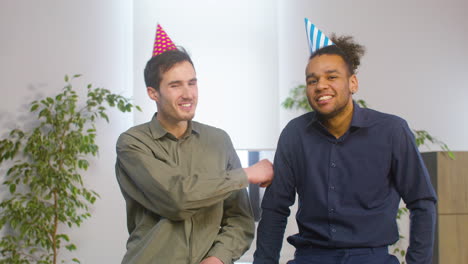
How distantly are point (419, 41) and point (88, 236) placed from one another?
10.1 feet

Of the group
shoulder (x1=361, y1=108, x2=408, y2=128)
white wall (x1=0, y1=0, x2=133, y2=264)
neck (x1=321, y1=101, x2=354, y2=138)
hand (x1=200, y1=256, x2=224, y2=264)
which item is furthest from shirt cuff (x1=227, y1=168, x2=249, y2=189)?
A: white wall (x1=0, y1=0, x2=133, y2=264)

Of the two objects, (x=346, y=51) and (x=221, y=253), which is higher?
(x=346, y=51)

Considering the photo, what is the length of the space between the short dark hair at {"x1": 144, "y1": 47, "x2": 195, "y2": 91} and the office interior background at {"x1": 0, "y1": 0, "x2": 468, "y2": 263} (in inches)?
78.4

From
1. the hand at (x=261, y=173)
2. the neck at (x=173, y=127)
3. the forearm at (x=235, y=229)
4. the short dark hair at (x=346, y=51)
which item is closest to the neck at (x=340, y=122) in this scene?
the short dark hair at (x=346, y=51)

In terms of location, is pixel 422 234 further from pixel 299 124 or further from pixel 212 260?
pixel 212 260

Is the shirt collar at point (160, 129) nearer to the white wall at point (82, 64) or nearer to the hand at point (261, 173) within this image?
the hand at point (261, 173)

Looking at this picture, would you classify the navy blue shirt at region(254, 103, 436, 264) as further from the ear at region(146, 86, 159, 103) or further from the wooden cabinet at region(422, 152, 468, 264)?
the wooden cabinet at region(422, 152, 468, 264)

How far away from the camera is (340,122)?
5.42ft

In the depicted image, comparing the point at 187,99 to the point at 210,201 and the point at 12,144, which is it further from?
the point at 12,144

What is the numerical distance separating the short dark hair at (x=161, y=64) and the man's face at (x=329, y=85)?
0.45m

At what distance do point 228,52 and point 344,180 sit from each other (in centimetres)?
289

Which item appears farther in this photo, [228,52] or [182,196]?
[228,52]

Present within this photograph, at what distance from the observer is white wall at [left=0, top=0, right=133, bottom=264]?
332 cm

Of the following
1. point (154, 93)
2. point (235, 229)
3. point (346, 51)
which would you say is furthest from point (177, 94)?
point (346, 51)
